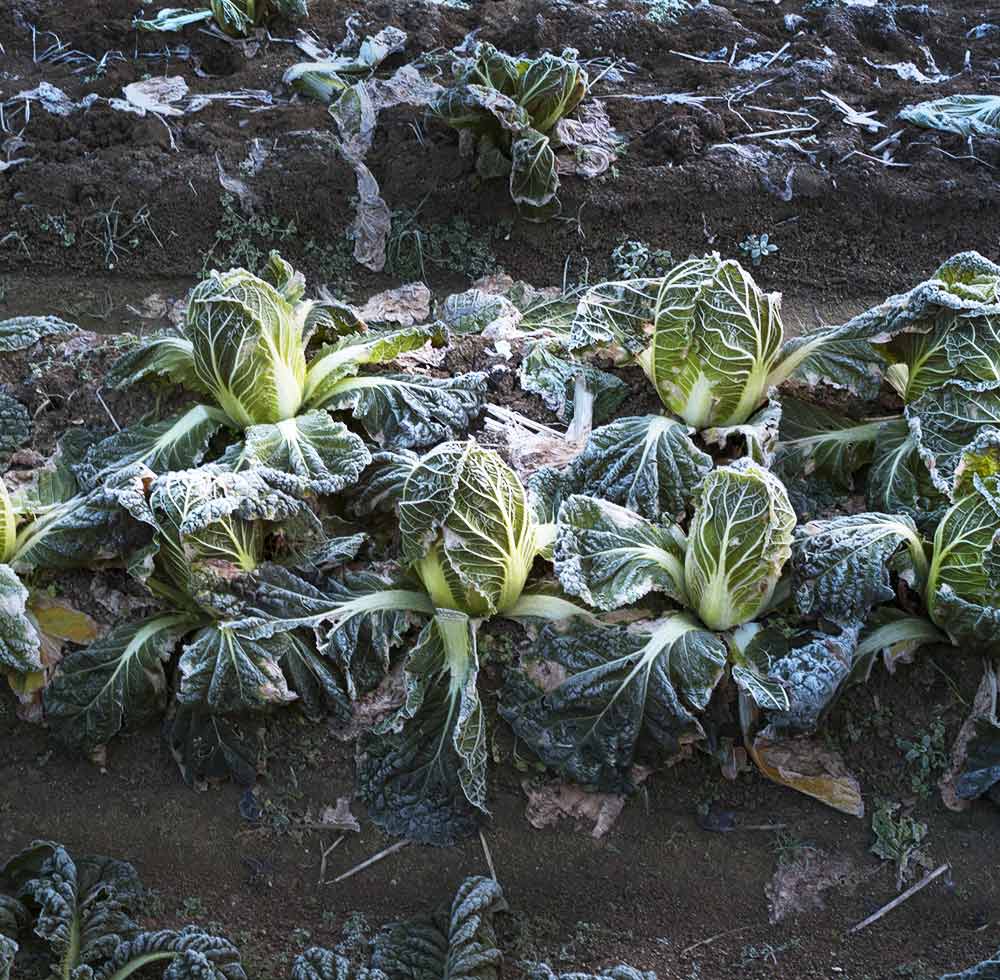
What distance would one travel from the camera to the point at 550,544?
13.8 feet

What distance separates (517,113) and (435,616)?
3201mm

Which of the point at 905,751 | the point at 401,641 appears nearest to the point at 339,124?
the point at 401,641

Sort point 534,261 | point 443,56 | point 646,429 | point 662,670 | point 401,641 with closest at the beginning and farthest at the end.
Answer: point 662,670 → point 401,641 → point 646,429 → point 534,261 → point 443,56

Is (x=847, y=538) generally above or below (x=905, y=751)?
above

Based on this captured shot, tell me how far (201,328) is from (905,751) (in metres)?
3.05

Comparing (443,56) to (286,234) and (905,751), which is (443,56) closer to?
(286,234)

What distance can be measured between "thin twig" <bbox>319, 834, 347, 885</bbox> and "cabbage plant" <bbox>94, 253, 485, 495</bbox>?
1.28 metres

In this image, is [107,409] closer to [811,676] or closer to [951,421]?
[811,676]

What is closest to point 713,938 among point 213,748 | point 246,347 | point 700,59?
point 213,748

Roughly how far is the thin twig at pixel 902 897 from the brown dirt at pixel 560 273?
0.02 m

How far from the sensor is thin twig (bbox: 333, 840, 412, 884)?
12.8 ft

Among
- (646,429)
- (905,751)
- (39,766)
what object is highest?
(646,429)

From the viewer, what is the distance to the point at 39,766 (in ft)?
13.8

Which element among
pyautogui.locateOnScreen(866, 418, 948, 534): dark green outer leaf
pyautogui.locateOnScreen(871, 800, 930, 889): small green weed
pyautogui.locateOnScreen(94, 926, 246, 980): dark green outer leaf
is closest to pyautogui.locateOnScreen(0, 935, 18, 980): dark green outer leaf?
pyautogui.locateOnScreen(94, 926, 246, 980): dark green outer leaf
